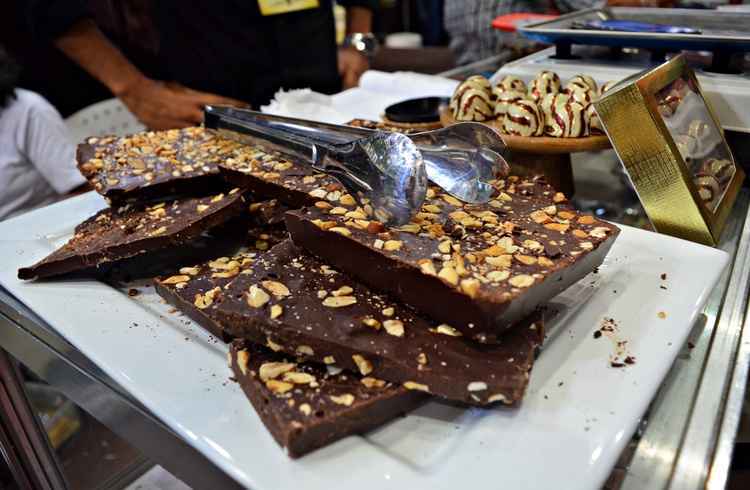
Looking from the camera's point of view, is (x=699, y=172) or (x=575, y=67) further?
(x=575, y=67)

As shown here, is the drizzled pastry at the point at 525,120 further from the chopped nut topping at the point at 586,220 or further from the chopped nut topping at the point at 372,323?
the chopped nut topping at the point at 372,323

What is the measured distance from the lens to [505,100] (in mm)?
1222

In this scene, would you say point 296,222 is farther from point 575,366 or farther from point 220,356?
point 575,366

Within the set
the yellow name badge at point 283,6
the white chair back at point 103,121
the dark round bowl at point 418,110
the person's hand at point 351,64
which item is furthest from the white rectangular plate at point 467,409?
the white chair back at point 103,121

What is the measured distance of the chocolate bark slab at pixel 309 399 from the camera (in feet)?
2.15

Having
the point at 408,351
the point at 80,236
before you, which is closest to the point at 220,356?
the point at 408,351

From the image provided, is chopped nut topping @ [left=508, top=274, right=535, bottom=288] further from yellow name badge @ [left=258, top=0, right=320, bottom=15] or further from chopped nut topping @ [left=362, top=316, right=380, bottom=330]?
yellow name badge @ [left=258, top=0, right=320, bottom=15]

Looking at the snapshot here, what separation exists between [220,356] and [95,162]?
0.67 meters

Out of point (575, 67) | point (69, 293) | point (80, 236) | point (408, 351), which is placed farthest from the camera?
point (575, 67)

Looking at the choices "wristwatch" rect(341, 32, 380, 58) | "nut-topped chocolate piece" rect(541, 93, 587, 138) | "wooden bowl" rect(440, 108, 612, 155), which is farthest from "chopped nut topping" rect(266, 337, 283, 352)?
"wristwatch" rect(341, 32, 380, 58)

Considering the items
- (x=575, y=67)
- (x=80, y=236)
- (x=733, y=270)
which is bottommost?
(x=733, y=270)

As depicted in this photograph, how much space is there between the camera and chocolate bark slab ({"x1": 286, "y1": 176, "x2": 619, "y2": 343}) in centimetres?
74

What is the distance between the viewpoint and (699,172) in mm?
1043

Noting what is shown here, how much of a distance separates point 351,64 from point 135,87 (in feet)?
3.18
